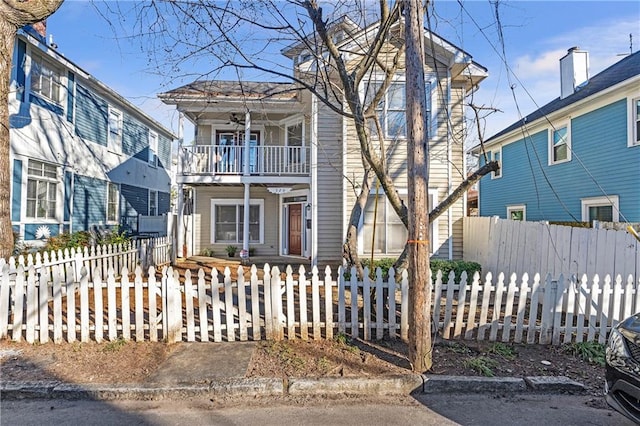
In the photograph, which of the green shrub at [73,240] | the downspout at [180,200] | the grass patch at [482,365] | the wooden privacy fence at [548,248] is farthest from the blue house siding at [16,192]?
the wooden privacy fence at [548,248]

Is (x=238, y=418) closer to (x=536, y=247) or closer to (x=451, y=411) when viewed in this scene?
(x=451, y=411)

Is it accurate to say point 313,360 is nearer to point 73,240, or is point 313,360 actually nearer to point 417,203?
point 417,203

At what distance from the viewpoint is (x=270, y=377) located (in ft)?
12.2

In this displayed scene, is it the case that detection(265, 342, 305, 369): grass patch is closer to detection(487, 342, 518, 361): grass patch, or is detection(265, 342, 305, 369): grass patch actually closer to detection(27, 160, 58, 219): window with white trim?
detection(487, 342, 518, 361): grass patch

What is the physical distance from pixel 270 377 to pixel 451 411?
184 cm

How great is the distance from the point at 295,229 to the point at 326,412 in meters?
10.3

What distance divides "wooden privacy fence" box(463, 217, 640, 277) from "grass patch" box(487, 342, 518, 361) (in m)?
2.43

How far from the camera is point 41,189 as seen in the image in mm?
10047

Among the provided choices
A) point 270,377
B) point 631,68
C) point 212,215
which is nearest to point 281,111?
point 212,215

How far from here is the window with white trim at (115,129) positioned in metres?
14.0

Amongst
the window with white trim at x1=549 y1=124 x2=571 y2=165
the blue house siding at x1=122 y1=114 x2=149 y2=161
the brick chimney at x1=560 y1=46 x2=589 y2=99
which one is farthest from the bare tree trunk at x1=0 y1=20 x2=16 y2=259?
the brick chimney at x1=560 y1=46 x2=589 y2=99

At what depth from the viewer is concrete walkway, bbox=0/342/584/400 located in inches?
137

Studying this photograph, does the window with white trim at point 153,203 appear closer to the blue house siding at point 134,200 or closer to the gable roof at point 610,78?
the blue house siding at point 134,200

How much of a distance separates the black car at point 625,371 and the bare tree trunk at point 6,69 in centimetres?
790
